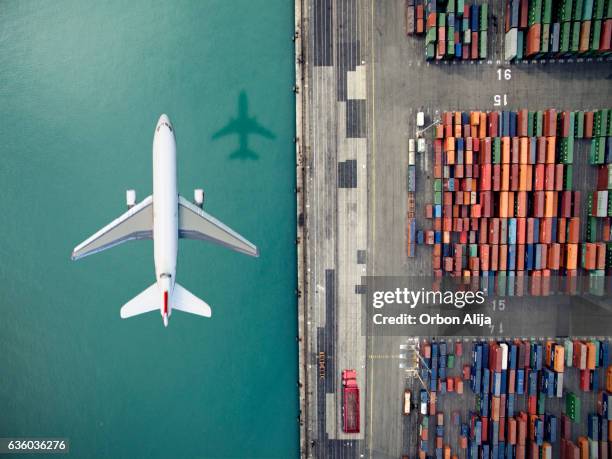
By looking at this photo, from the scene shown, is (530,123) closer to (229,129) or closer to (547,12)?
(547,12)

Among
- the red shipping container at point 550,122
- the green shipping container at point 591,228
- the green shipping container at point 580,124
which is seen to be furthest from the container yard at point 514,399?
the red shipping container at point 550,122

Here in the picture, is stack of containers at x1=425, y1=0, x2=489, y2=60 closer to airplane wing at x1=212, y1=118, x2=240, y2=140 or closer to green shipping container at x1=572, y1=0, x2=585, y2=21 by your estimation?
green shipping container at x1=572, y1=0, x2=585, y2=21

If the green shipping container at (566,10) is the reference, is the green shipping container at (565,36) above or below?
below

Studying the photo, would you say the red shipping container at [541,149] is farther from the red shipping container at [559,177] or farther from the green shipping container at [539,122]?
the red shipping container at [559,177]

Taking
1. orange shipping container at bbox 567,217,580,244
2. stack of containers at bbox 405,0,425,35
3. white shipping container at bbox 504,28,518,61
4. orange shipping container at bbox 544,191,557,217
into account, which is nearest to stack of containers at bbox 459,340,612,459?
orange shipping container at bbox 567,217,580,244

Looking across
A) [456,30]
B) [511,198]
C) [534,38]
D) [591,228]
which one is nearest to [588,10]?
[534,38]
